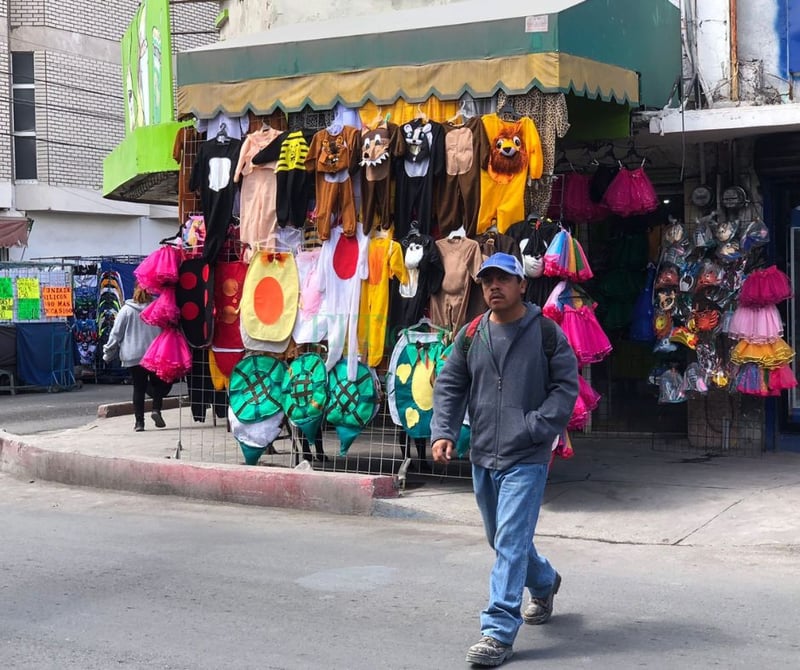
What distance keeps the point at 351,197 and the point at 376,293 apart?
85cm

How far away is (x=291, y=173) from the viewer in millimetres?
9828

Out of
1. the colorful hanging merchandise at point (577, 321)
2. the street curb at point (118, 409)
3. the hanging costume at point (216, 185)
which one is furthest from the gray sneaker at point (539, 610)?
the street curb at point (118, 409)

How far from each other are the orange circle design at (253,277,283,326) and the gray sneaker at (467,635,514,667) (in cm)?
533

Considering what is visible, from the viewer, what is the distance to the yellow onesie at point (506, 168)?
29.3 feet

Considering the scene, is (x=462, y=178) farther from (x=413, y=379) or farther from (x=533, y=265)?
(x=413, y=379)

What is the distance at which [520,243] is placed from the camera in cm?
900

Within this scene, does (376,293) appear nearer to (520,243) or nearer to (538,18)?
(520,243)

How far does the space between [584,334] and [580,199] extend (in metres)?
2.71

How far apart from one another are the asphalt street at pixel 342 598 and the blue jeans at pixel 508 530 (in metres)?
0.22

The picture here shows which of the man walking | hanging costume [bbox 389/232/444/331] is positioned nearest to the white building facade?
hanging costume [bbox 389/232/444/331]

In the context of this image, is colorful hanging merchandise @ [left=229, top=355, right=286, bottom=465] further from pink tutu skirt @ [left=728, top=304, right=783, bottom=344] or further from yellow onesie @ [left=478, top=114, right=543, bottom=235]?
pink tutu skirt @ [left=728, top=304, right=783, bottom=344]

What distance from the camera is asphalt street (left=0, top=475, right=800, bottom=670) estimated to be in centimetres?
543

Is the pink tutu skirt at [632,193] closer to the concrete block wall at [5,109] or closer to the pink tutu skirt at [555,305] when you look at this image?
the pink tutu skirt at [555,305]

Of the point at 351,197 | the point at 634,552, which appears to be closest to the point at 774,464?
the point at 634,552
